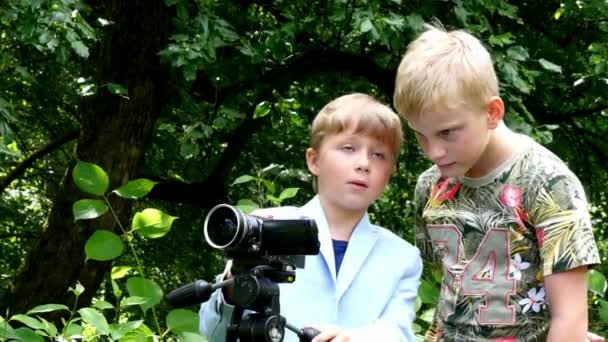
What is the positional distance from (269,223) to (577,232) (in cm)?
67

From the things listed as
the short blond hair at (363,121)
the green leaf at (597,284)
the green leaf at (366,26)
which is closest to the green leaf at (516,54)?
the green leaf at (366,26)

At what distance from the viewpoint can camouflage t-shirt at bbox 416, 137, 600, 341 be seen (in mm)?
2104

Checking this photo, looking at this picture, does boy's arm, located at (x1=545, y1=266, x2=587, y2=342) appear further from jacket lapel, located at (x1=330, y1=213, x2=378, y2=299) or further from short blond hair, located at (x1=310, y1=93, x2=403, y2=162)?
short blond hair, located at (x1=310, y1=93, x2=403, y2=162)

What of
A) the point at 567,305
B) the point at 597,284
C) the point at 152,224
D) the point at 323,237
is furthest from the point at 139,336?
the point at 597,284

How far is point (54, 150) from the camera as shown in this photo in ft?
26.8

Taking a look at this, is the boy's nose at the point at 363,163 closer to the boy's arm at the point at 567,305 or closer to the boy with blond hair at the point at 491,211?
the boy with blond hair at the point at 491,211

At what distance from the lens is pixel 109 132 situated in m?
5.96

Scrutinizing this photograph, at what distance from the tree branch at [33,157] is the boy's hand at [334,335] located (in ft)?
19.2

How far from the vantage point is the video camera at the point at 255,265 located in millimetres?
2006

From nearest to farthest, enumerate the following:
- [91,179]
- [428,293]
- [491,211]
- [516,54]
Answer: [491,211], [91,179], [428,293], [516,54]

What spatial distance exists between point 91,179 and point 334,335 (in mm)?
958

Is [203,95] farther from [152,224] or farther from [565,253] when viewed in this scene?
[565,253]

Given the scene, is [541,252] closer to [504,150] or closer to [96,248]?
[504,150]

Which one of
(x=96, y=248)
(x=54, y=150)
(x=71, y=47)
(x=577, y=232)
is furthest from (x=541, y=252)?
(x=54, y=150)
